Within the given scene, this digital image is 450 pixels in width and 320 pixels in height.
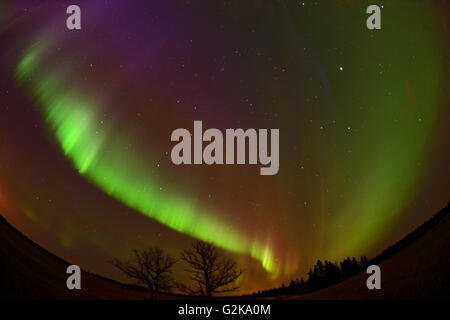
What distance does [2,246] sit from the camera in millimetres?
4453

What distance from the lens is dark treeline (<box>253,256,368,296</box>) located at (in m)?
4.43

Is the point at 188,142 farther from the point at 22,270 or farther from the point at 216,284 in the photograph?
the point at 22,270

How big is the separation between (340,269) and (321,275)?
0.61ft

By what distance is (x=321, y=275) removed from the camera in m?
4.48

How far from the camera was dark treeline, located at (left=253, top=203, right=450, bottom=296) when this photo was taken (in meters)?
4.36

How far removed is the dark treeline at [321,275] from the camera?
14.5ft

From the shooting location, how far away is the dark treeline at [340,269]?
4.36 m

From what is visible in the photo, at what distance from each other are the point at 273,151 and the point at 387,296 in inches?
62.2
